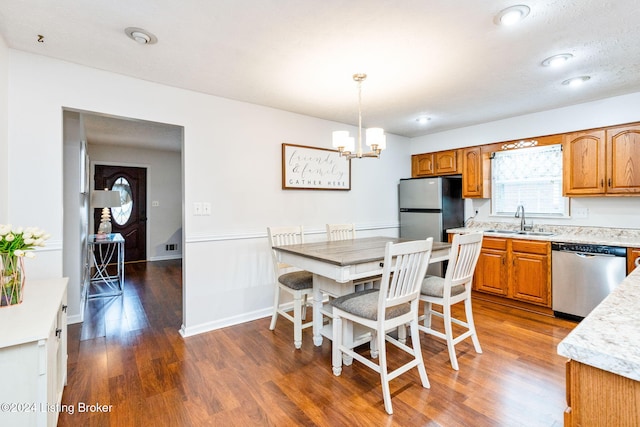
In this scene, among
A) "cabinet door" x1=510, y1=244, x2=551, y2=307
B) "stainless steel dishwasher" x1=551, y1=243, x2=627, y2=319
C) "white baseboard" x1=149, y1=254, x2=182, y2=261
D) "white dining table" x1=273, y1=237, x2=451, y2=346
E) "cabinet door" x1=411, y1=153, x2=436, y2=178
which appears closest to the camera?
"white dining table" x1=273, y1=237, x2=451, y2=346

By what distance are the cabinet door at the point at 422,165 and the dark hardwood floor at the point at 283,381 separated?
239cm

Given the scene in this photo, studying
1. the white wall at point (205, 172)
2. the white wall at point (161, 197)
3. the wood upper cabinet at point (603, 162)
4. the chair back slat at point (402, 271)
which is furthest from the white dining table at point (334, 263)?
the white wall at point (161, 197)

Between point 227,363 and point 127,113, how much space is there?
87.2 inches

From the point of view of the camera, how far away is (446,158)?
14.9 feet

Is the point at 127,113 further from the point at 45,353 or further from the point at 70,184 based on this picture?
the point at 45,353

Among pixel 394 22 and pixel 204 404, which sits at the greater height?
pixel 394 22

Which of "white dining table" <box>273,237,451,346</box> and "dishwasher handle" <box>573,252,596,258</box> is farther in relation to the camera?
"dishwasher handle" <box>573,252,596,258</box>

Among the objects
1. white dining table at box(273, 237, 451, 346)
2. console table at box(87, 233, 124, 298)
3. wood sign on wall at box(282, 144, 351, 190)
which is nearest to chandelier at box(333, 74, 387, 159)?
white dining table at box(273, 237, 451, 346)

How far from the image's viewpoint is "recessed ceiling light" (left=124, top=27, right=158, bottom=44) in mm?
1961

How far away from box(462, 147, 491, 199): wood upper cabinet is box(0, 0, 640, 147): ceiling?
1.06 metres

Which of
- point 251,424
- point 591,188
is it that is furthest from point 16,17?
point 591,188

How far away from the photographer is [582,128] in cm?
340

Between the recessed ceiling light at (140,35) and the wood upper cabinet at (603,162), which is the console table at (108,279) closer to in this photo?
the recessed ceiling light at (140,35)

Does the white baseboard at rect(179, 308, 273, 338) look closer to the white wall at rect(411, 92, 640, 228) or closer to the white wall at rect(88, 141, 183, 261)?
the white wall at rect(411, 92, 640, 228)
